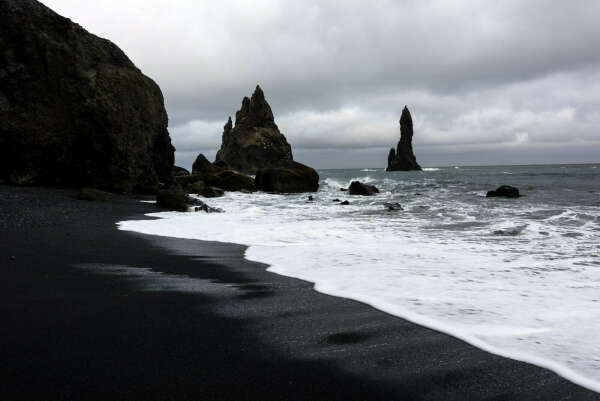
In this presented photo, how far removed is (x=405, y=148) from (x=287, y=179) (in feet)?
336

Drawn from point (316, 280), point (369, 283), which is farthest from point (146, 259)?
point (369, 283)

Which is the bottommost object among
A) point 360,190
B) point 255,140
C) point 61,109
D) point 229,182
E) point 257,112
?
point 360,190

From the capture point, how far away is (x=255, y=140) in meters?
83.1

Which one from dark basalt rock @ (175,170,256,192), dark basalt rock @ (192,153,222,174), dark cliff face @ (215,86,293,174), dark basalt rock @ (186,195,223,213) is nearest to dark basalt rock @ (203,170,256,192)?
dark basalt rock @ (175,170,256,192)

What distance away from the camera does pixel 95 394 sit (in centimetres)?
163

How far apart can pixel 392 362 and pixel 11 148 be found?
1806 cm

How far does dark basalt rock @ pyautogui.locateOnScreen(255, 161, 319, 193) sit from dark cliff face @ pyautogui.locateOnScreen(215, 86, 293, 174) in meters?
52.8

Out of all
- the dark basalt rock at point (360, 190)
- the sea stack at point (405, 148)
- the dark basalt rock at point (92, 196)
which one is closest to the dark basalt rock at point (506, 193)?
the dark basalt rock at point (360, 190)

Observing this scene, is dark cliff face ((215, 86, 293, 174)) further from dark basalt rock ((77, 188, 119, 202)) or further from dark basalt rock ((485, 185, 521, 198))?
dark basalt rock ((77, 188, 119, 202))

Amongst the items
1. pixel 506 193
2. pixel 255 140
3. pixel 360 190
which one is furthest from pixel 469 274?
pixel 255 140

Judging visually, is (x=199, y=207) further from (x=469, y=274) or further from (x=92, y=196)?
(x=469, y=274)

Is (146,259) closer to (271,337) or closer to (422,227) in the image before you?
(271,337)

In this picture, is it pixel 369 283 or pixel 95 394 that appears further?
pixel 369 283

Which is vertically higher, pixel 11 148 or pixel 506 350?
pixel 11 148
